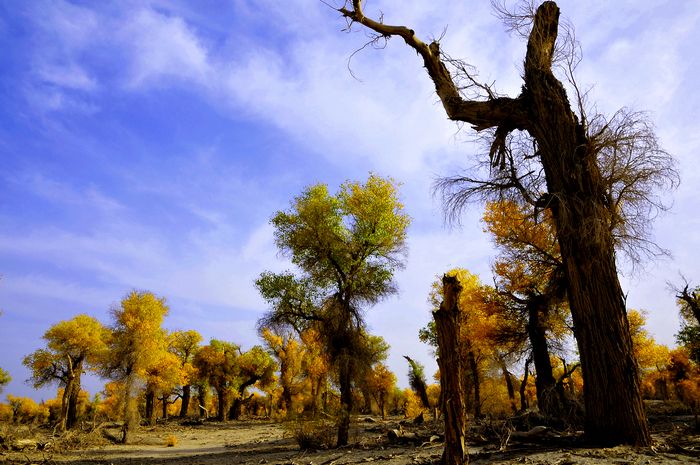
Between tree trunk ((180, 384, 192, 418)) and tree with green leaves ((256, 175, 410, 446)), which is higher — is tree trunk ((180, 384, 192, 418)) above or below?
below

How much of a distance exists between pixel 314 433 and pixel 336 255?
661 cm

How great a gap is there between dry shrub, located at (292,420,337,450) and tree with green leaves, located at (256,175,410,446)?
97.8 inches

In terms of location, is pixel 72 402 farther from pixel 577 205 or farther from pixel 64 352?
pixel 577 205

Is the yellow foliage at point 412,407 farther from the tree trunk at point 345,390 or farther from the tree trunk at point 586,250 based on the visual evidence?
the tree trunk at point 586,250

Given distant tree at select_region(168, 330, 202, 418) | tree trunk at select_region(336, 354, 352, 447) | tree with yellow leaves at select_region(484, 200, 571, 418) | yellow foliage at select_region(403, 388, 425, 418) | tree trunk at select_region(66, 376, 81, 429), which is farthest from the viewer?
distant tree at select_region(168, 330, 202, 418)

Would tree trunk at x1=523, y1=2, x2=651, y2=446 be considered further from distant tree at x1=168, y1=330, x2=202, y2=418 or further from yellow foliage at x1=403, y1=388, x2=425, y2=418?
distant tree at x1=168, y1=330, x2=202, y2=418

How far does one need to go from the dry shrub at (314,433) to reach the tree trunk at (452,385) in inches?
377

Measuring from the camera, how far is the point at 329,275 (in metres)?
17.1

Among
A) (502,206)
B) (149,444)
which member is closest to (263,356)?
(149,444)

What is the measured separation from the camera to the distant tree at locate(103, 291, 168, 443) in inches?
969

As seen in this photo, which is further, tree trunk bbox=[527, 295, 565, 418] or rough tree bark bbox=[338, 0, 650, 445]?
tree trunk bbox=[527, 295, 565, 418]

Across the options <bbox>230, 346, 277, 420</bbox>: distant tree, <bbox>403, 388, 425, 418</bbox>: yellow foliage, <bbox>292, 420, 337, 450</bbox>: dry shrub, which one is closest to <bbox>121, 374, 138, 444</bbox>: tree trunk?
<bbox>292, 420, 337, 450</bbox>: dry shrub

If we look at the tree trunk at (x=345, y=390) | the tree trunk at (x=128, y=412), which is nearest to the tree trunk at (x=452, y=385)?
the tree trunk at (x=345, y=390)

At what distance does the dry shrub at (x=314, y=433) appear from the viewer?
15.2 metres
